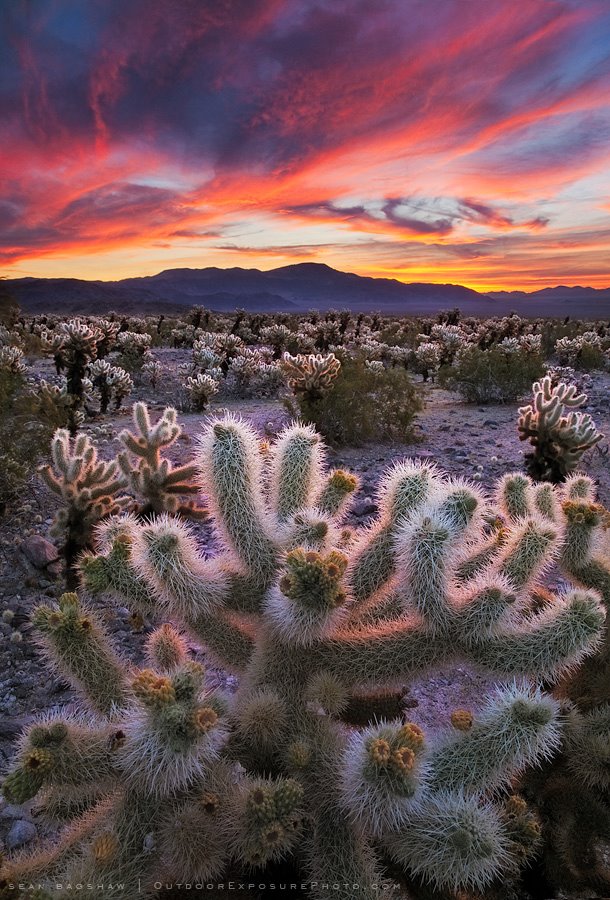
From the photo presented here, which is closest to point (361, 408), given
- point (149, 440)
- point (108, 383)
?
point (149, 440)

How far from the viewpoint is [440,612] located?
2.29 m

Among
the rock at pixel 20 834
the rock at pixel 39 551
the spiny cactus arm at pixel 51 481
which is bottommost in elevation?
the rock at pixel 20 834

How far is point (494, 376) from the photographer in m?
13.6

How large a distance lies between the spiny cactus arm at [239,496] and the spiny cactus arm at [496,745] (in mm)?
1019

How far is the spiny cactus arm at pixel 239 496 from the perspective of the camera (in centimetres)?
260

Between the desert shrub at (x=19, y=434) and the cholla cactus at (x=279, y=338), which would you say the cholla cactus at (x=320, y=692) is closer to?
the desert shrub at (x=19, y=434)

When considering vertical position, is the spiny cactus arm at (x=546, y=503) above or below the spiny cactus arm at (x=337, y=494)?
below

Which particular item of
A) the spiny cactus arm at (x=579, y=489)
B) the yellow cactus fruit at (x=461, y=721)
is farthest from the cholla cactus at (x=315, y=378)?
the yellow cactus fruit at (x=461, y=721)

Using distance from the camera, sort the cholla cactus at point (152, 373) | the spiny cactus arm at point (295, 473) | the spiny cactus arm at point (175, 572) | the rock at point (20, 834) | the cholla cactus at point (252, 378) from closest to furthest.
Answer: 1. the spiny cactus arm at point (175, 572)
2. the rock at point (20, 834)
3. the spiny cactus arm at point (295, 473)
4. the cholla cactus at point (252, 378)
5. the cholla cactus at point (152, 373)

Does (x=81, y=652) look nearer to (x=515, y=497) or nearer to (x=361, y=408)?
(x=515, y=497)

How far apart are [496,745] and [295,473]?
4.97ft

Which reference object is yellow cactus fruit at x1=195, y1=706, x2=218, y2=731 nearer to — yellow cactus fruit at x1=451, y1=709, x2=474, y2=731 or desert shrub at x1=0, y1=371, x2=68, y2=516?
yellow cactus fruit at x1=451, y1=709, x2=474, y2=731

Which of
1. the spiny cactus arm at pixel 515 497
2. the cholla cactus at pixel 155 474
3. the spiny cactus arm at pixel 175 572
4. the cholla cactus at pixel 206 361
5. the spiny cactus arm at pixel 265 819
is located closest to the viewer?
the spiny cactus arm at pixel 265 819

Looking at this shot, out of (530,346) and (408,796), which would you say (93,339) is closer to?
(408,796)
